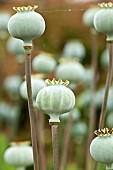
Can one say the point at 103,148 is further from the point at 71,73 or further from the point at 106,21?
the point at 71,73

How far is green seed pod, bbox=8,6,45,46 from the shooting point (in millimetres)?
911

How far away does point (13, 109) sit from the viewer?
2369mm

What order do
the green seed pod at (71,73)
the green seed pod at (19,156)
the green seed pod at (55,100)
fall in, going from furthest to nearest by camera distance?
the green seed pod at (71,73)
the green seed pod at (19,156)
the green seed pod at (55,100)

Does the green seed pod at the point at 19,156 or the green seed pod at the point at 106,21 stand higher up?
the green seed pod at the point at 106,21

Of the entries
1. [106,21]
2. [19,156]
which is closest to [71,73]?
[19,156]

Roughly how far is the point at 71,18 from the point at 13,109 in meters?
0.87

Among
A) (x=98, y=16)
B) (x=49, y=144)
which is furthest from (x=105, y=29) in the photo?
(x=49, y=144)

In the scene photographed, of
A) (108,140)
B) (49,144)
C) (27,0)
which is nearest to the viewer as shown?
(108,140)

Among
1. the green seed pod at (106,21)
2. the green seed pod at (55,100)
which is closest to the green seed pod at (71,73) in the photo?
the green seed pod at (106,21)

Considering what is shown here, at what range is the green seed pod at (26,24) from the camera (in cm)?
91

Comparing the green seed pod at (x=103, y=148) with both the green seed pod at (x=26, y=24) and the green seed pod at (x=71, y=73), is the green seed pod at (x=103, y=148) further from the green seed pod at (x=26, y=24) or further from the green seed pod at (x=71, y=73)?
the green seed pod at (x=71, y=73)

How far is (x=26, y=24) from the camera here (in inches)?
35.8

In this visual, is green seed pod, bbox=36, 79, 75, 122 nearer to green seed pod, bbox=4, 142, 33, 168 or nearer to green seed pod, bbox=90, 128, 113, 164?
green seed pod, bbox=90, 128, 113, 164

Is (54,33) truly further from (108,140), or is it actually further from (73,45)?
(108,140)
